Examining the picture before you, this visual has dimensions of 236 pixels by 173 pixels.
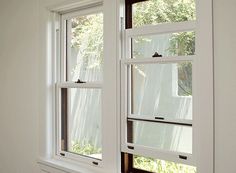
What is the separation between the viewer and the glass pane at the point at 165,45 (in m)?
1.78

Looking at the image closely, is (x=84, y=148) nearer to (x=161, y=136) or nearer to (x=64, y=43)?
(x=161, y=136)

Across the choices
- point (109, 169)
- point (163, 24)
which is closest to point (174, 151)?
point (109, 169)

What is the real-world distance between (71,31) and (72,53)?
204 mm

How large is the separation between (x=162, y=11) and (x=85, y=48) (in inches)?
31.5

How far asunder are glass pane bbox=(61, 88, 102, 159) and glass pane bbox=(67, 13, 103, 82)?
0.14 m

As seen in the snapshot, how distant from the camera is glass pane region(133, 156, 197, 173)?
183cm

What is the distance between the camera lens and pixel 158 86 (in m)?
1.95

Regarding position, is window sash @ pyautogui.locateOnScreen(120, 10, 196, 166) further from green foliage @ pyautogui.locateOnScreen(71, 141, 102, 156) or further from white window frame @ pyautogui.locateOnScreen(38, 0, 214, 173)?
green foliage @ pyautogui.locateOnScreen(71, 141, 102, 156)

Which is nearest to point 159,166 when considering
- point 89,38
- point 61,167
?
point 61,167

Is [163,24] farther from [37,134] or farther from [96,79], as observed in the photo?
[37,134]

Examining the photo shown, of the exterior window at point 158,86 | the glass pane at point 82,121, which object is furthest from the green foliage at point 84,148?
the exterior window at point 158,86

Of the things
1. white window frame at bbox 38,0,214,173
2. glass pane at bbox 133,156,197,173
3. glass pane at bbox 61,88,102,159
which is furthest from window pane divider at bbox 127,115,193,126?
glass pane at bbox 61,88,102,159

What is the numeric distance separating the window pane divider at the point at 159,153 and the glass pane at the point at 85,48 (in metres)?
0.63

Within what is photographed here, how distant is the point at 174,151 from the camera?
5.88ft
